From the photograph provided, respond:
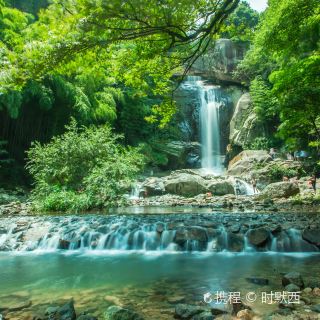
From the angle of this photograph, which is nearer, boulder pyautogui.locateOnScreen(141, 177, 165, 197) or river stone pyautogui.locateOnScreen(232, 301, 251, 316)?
river stone pyautogui.locateOnScreen(232, 301, 251, 316)

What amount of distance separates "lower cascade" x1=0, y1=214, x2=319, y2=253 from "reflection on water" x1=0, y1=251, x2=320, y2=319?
0.41 m

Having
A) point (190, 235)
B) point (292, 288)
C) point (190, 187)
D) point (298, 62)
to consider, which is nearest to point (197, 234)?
point (190, 235)

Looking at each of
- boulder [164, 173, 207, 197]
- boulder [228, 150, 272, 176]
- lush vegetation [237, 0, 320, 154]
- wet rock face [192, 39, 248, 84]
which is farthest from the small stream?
wet rock face [192, 39, 248, 84]

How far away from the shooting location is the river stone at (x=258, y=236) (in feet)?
21.6

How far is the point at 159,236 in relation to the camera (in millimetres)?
7219

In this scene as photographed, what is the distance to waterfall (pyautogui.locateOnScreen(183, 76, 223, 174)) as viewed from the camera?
26594 mm

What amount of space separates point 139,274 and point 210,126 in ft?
78.2

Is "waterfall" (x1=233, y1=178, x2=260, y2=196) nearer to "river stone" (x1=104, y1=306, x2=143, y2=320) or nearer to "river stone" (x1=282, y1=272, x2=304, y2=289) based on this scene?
"river stone" (x1=282, y1=272, x2=304, y2=289)

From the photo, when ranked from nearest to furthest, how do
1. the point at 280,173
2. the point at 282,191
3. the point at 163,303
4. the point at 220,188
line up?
the point at 163,303 < the point at 282,191 < the point at 220,188 < the point at 280,173

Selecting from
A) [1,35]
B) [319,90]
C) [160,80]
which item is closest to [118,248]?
[160,80]

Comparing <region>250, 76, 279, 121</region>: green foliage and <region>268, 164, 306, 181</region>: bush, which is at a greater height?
<region>250, 76, 279, 121</region>: green foliage

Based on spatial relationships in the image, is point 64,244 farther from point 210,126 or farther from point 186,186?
point 210,126

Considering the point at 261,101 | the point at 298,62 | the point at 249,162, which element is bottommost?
the point at 249,162

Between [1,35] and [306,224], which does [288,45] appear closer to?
[306,224]
